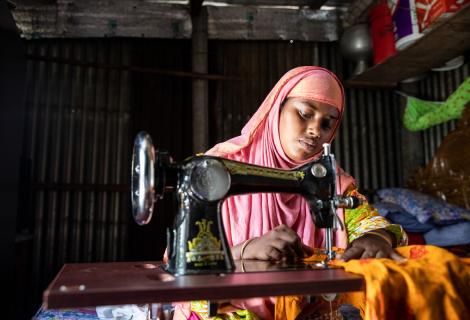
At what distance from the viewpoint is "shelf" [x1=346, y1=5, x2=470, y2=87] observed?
3.49m

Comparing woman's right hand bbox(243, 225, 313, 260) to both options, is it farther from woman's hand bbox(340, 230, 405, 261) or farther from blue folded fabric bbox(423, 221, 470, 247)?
blue folded fabric bbox(423, 221, 470, 247)

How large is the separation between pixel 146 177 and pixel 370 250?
0.70 meters

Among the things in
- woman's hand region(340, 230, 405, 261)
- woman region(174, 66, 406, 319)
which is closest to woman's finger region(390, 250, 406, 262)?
woman's hand region(340, 230, 405, 261)

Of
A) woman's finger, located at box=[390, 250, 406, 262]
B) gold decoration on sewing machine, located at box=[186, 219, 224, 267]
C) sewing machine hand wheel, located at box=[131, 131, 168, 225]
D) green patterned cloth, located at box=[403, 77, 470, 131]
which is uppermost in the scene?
green patterned cloth, located at box=[403, 77, 470, 131]

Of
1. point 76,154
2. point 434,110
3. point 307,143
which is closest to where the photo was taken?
point 307,143

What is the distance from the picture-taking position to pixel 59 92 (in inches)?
181

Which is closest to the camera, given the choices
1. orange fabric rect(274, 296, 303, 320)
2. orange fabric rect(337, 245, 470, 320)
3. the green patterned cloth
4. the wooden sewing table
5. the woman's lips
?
the wooden sewing table

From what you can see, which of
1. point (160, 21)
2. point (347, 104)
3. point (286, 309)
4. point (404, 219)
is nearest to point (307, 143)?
point (286, 309)

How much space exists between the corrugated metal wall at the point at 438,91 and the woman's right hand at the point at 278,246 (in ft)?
12.0

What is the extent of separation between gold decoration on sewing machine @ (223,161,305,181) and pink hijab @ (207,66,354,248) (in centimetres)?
23

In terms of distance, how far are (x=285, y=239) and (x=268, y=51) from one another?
4002 mm

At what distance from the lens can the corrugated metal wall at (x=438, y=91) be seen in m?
4.41

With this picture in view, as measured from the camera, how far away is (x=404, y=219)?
3.73m

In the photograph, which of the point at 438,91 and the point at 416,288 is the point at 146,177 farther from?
the point at 438,91
